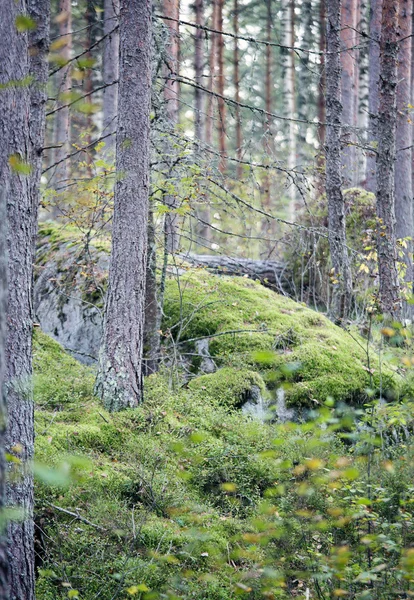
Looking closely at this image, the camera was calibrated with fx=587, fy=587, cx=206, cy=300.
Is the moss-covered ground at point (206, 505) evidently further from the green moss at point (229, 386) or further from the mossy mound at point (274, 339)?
the mossy mound at point (274, 339)

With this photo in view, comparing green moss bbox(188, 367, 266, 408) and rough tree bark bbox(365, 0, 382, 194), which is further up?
rough tree bark bbox(365, 0, 382, 194)

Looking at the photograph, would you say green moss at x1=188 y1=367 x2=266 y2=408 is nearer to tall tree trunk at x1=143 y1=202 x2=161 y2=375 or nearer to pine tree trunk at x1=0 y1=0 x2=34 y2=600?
tall tree trunk at x1=143 y1=202 x2=161 y2=375

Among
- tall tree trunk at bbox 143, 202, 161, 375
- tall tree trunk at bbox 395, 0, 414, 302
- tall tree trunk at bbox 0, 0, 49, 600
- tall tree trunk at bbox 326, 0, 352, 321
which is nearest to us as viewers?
tall tree trunk at bbox 0, 0, 49, 600

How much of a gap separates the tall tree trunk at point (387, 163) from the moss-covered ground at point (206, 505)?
324 cm

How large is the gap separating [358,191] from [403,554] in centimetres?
979

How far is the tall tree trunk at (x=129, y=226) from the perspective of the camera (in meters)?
5.99

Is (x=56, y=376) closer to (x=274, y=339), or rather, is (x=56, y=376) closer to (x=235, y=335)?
(x=235, y=335)

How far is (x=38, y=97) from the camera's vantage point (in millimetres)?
6582

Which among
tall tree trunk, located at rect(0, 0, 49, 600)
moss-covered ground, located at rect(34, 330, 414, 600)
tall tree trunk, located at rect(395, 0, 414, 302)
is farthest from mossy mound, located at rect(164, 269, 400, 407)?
tall tree trunk, located at rect(395, 0, 414, 302)

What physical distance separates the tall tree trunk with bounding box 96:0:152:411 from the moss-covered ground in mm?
331

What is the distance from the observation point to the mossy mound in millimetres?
7043

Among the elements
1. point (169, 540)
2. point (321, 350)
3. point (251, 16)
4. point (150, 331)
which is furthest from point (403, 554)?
point (251, 16)

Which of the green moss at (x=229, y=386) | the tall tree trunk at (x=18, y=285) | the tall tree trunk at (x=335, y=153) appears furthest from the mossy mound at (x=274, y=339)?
the tall tree trunk at (x=18, y=285)

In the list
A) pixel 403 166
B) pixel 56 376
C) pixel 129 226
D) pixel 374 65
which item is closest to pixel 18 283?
pixel 129 226
